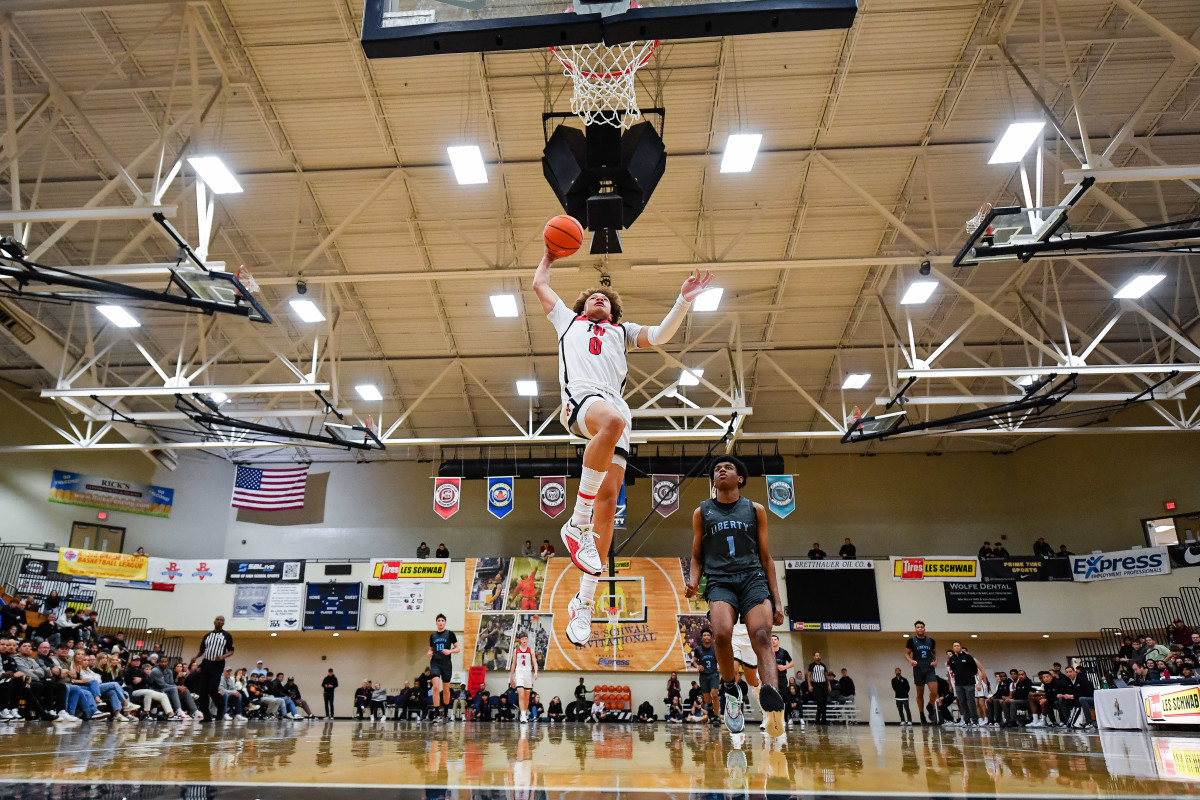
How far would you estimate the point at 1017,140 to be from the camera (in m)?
11.6

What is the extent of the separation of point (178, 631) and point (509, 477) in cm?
1117

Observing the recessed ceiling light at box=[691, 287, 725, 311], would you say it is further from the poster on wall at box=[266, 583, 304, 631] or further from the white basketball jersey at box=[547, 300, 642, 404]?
the poster on wall at box=[266, 583, 304, 631]

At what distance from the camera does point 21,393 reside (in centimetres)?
2217

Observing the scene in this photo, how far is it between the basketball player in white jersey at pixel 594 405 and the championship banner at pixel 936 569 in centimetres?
2071

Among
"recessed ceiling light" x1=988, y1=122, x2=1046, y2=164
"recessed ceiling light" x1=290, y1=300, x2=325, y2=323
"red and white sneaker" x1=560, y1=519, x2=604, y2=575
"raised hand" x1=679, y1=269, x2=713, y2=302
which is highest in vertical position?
"recessed ceiling light" x1=988, y1=122, x2=1046, y2=164

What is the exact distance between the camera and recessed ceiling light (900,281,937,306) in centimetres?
1528

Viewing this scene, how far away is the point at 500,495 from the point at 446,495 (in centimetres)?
146

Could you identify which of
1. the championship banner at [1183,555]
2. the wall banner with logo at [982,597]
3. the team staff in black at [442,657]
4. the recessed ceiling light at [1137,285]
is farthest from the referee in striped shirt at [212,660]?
the championship banner at [1183,555]

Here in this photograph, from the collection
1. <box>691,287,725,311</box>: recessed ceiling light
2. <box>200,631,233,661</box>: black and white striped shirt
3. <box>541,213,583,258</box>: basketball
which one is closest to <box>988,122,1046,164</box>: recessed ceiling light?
<box>691,287,725,311</box>: recessed ceiling light

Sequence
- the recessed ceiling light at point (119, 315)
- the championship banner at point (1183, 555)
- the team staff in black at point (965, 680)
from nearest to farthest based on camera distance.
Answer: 1. the team staff in black at point (965, 680)
2. the recessed ceiling light at point (119, 315)
3. the championship banner at point (1183, 555)

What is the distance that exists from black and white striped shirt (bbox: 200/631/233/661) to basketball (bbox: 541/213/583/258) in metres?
11.3

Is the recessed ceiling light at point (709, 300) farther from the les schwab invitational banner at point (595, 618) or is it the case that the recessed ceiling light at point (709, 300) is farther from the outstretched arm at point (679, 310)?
the outstretched arm at point (679, 310)

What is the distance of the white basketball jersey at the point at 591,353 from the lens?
464 centimetres

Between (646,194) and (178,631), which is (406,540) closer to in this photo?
(178,631)
